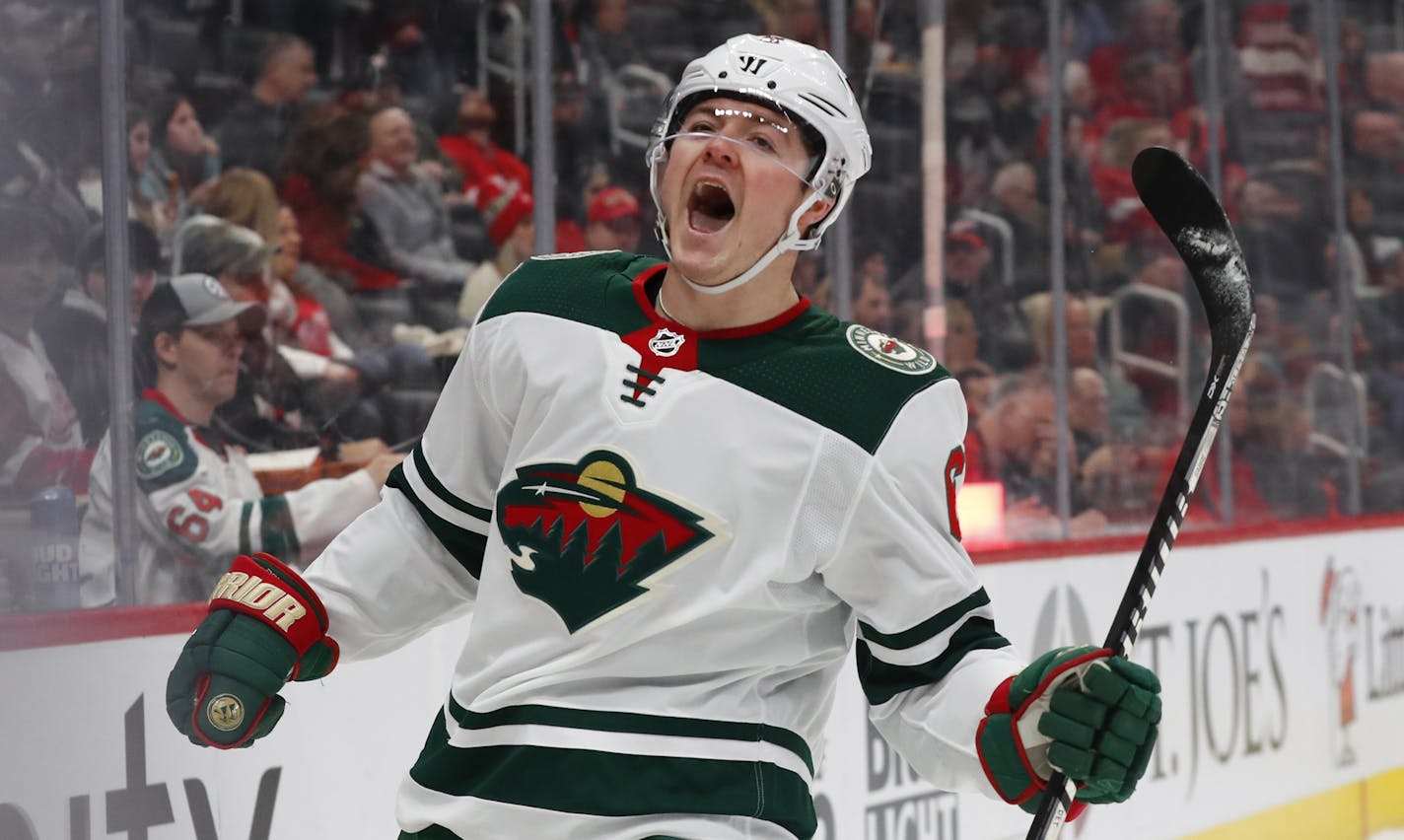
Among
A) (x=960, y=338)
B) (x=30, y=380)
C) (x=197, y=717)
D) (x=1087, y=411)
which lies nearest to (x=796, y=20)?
(x=960, y=338)

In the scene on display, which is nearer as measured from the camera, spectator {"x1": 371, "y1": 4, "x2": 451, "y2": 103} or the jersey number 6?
the jersey number 6

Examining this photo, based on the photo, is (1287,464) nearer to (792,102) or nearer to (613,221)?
(613,221)

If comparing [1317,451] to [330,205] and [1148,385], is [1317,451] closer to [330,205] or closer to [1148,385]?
[1148,385]

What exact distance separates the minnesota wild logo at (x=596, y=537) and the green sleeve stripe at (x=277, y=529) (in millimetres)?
903

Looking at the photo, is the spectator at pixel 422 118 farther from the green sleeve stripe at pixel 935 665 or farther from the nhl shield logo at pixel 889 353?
the green sleeve stripe at pixel 935 665

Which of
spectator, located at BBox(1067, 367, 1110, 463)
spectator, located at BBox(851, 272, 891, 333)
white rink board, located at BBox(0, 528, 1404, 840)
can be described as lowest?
white rink board, located at BBox(0, 528, 1404, 840)

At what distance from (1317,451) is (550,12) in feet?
10.3

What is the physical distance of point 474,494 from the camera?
6.33 feet

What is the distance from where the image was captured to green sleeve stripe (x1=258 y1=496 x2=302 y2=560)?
2.55 meters

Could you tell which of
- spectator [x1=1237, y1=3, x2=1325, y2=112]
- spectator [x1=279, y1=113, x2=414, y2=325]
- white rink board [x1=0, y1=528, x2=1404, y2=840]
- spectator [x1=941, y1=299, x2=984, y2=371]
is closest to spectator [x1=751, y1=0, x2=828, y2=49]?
spectator [x1=941, y1=299, x2=984, y2=371]

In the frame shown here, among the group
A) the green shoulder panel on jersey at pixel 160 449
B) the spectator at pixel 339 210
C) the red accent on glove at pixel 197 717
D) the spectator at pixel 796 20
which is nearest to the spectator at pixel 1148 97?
the spectator at pixel 796 20

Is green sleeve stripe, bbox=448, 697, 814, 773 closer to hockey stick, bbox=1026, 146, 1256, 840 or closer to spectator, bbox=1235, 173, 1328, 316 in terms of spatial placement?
hockey stick, bbox=1026, 146, 1256, 840

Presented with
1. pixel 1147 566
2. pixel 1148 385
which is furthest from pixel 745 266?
pixel 1148 385

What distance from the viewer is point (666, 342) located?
180 centimetres
